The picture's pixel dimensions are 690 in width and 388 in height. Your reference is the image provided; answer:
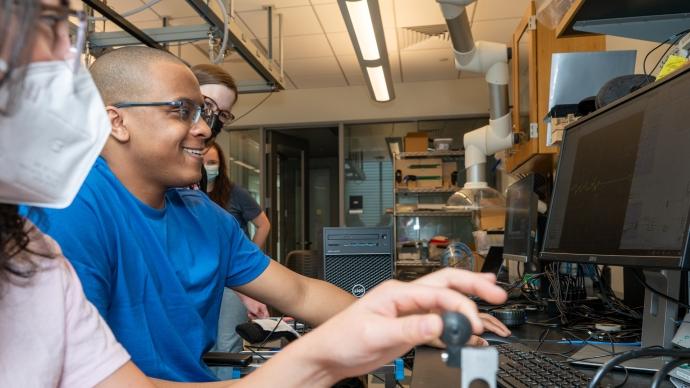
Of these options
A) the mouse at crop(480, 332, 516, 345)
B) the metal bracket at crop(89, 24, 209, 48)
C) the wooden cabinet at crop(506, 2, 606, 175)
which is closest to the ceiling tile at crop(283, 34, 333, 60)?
the metal bracket at crop(89, 24, 209, 48)

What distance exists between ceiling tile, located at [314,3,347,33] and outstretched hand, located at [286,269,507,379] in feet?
10.6

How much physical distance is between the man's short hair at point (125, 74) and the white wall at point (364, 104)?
13.9ft

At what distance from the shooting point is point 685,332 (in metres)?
0.90

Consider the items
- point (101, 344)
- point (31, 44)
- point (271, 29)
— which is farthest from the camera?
point (271, 29)

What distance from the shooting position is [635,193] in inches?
34.1

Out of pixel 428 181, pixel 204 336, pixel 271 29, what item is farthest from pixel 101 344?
pixel 428 181

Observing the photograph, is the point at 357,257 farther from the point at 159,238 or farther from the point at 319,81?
the point at 319,81

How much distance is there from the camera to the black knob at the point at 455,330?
385 mm

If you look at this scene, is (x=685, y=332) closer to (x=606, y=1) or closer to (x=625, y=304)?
(x=625, y=304)

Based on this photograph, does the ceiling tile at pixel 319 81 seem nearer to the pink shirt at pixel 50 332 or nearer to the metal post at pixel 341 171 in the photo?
the metal post at pixel 341 171

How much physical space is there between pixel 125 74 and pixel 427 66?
3941mm

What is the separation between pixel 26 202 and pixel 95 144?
0.26 feet

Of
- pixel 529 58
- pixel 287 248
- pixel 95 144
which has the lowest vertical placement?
pixel 287 248

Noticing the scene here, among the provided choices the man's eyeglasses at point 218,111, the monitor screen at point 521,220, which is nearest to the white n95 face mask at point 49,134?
the man's eyeglasses at point 218,111
